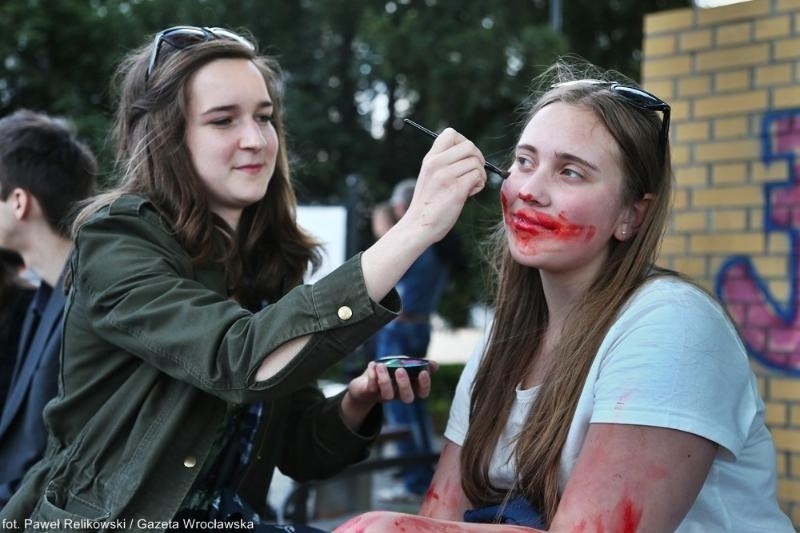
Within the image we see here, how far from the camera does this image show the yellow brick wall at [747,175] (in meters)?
3.86

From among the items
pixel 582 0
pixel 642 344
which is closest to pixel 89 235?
pixel 642 344

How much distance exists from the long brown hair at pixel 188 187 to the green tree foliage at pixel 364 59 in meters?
7.82

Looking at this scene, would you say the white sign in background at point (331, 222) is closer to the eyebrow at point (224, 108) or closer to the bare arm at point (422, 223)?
the eyebrow at point (224, 108)

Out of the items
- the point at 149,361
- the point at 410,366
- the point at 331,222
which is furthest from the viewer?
the point at 331,222

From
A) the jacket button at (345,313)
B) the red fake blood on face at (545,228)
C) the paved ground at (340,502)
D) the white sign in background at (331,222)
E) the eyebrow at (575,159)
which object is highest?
the eyebrow at (575,159)

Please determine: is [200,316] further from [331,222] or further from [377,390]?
[331,222]

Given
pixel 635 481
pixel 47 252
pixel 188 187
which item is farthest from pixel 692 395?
pixel 47 252

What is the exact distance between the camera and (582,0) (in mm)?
13547

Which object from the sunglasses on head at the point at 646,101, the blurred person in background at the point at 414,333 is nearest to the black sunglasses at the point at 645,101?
the sunglasses on head at the point at 646,101

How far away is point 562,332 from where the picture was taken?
218 centimetres

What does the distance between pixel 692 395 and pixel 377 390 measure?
0.86 m

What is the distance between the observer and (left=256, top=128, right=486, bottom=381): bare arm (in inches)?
74.9

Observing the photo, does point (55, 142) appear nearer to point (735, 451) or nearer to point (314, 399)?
point (314, 399)

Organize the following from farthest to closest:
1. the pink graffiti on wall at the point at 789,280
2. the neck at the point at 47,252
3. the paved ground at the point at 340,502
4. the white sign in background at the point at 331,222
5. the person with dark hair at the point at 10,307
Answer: the white sign in background at the point at 331,222
the paved ground at the point at 340,502
the pink graffiti on wall at the point at 789,280
the person with dark hair at the point at 10,307
the neck at the point at 47,252
